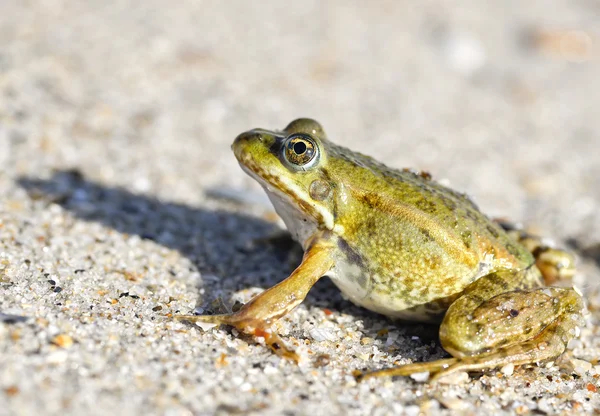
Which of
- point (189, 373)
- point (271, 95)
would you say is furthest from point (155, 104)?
point (189, 373)

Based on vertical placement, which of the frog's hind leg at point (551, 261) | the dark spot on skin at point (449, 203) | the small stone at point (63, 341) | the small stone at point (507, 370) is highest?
the frog's hind leg at point (551, 261)

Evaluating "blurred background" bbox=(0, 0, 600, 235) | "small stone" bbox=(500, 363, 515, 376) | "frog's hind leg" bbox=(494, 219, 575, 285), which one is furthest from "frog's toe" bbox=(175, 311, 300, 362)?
"blurred background" bbox=(0, 0, 600, 235)

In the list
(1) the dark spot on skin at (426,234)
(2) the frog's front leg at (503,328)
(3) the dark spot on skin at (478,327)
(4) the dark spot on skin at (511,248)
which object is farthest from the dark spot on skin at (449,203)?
(3) the dark spot on skin at (478,327)

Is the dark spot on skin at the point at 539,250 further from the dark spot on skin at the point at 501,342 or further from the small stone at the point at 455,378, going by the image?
the small stone at the point at 455,378

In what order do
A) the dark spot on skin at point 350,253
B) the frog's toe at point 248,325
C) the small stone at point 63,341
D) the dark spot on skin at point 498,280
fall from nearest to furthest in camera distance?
the small stone at point 63,341 → the frog's toe at point 248,325 → the dark spot on skin at point 498,280 → the dark spot on skin at point 350,253

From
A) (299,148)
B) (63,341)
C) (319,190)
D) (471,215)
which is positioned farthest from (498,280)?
(63,341)

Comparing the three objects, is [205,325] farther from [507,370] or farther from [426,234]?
[507,370]

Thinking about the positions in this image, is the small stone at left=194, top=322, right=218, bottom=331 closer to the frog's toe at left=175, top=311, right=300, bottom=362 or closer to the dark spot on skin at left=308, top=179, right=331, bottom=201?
the frog's toe at left=175, top=311, right=300, bottom=362

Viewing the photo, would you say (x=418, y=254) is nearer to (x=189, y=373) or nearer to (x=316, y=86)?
(x=189, y=373)
